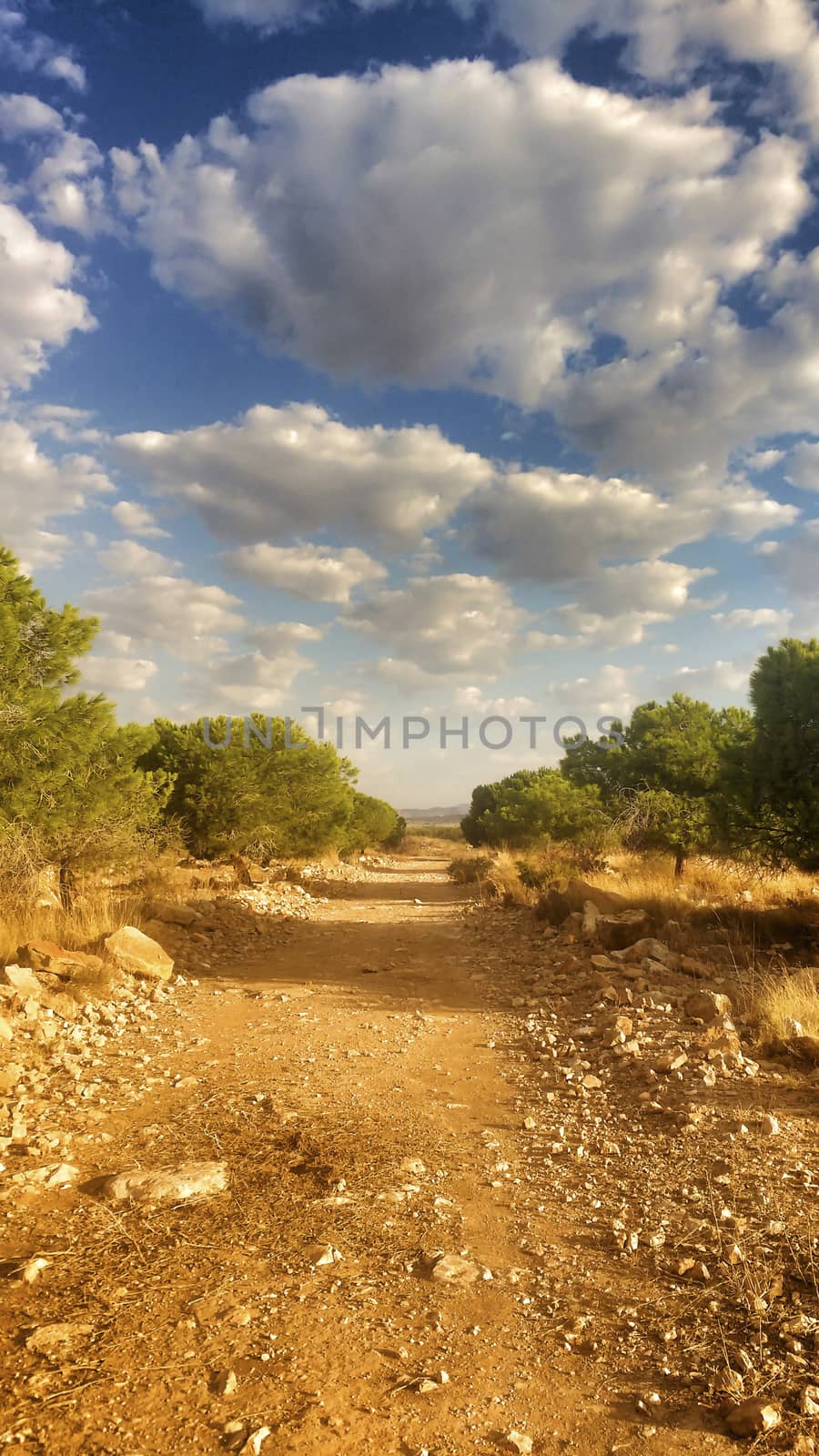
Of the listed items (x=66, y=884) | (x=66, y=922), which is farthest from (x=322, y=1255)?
(x=66, y=884)

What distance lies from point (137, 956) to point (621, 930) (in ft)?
20.3

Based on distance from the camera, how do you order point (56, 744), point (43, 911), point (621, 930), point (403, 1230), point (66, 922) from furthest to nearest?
1. point (56, 744)
2. point (621, 930)
3. point (43, 911)
4. point (66, 922)
5. point (403, 1230)

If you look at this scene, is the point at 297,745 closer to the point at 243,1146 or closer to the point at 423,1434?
the point at 243,1146

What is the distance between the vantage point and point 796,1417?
93.4 inches

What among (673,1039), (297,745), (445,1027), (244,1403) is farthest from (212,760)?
(244,1403)

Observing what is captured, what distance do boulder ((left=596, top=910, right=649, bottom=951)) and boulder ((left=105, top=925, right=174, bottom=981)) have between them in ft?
18.4

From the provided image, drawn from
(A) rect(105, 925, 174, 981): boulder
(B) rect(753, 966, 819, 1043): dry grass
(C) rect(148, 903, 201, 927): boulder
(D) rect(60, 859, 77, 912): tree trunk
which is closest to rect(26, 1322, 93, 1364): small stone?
(B) rect(753, 966, 819, 1043): dry grass

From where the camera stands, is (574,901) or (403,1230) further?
(574,901)

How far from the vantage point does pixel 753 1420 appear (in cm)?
234

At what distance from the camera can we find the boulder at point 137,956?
8.93 m

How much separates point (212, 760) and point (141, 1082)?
1679 centimetres

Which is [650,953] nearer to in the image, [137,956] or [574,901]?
[574,901]

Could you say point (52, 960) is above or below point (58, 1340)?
above

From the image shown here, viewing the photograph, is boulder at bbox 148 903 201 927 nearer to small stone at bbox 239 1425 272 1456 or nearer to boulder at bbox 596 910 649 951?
boulder at bbox 596 910 649 951
